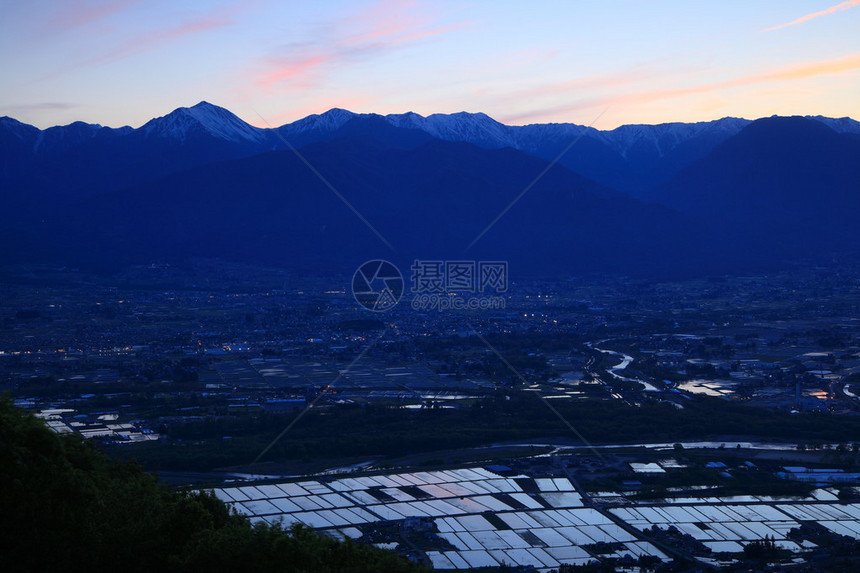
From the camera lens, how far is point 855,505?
16.7 meters

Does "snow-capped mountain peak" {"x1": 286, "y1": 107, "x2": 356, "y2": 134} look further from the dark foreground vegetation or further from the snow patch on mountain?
the dark foreground vegetation

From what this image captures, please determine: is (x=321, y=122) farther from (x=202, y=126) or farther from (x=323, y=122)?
(x=202, y=126)

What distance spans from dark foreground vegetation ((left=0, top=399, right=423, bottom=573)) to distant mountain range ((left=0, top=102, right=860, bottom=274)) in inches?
2462

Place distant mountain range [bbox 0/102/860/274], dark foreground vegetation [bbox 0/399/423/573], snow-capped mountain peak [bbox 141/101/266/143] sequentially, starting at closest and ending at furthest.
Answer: dark foreground vegetation [bbox 0/399/423/573] → distant mountain range [bbox 0/102/860/274] → snow-capped mountain peak [bbox 141/101/266/143]

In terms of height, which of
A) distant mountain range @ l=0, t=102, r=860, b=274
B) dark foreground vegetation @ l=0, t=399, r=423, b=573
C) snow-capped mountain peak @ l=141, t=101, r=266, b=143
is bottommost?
dark foreground vegetation @ l=0, t=399, r=423, b=573

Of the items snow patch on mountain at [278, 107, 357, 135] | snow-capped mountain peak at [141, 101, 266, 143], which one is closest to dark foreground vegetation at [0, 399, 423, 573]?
snow-capped mountain peak at [141, 101, 266, 143]

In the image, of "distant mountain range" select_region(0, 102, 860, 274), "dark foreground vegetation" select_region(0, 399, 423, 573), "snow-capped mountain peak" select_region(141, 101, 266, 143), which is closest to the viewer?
"dark foreground vegetation" select_region(0, 399, 423, 573)

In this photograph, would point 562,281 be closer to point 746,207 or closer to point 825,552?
point 746,207

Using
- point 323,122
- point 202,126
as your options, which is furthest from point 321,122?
point 202,126

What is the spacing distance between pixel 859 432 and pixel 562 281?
152 feet

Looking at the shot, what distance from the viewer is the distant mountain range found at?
7738 cm

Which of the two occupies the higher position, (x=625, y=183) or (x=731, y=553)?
(x=625, y=183)

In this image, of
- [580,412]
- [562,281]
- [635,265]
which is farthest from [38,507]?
[635,265]

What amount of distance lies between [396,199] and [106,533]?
82.1m
